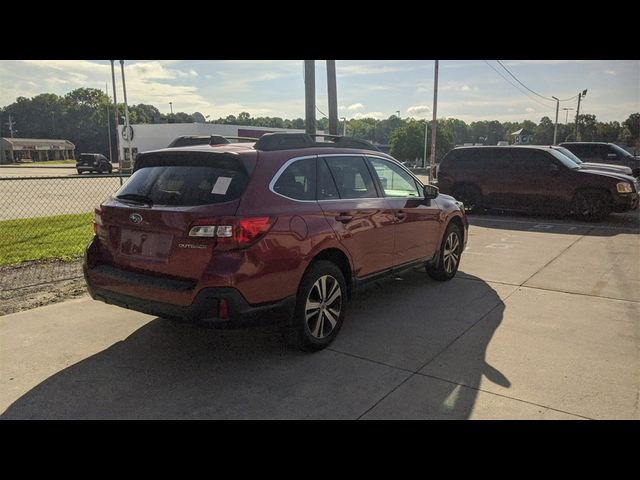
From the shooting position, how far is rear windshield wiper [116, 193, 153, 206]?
12.5 feet

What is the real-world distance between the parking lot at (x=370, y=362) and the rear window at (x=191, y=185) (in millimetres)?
1292

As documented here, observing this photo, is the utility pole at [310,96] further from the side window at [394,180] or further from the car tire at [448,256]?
the side window at [394,180]

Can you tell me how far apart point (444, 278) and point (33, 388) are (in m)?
4.68

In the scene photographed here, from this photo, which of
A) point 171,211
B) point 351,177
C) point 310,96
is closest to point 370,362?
point 351,177

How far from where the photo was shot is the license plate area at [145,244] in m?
3.60

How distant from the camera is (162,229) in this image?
3596mm

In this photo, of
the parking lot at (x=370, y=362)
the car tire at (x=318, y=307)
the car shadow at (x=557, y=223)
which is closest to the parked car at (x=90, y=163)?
the car shadow at (x=557, y=223)

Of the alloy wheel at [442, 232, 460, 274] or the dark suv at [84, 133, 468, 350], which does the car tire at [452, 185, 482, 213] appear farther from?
the dark suv at [84, 133, 468, 350]

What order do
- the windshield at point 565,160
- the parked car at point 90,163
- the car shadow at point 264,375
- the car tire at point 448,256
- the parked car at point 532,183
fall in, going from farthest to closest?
the parked car at point 90,163 < the windshield at point 565,160 < the parked car at point 532,183 < the car tire at point 448,256 < the car shadow at point 264,375

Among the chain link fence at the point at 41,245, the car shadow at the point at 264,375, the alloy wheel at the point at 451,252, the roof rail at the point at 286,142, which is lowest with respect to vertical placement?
the car shadow at the point at 264,375

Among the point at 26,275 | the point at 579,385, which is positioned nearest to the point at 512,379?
the point at 579,385

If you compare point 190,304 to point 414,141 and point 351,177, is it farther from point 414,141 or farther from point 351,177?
point 414,141

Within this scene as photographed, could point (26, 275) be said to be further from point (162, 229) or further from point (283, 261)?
point (283, 261)

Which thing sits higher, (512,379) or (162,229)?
(162,229)
